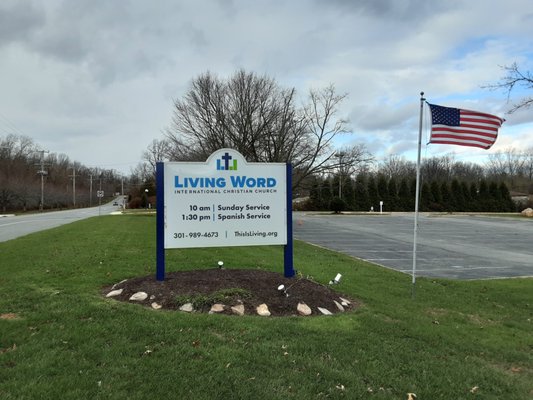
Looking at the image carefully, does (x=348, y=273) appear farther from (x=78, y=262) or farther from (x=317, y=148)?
(x=317, y=148)

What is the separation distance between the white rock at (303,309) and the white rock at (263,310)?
1.49 ft

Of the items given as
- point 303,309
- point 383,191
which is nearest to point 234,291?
point 303,309

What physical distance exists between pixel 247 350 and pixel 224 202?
3146mm

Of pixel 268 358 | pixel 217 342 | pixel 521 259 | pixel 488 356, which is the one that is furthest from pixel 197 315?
pixel 521 259

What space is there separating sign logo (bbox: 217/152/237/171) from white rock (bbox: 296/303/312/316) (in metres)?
2.40

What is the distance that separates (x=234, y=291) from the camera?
20.5 feet

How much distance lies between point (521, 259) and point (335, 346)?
14.6 metres

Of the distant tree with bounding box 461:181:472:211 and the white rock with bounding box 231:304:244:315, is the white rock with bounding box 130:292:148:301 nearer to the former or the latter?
the white rock with bounding box 231:304:244:315

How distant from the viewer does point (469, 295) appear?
9.16 metres

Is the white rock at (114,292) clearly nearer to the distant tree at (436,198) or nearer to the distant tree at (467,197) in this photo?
the distant tree at (436,198)

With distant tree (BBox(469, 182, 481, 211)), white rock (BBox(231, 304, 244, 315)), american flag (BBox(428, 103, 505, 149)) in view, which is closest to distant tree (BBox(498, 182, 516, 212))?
distant tree (BBox(469, 182, 481, 211))

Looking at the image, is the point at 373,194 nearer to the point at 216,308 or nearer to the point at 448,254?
the point at 448,254

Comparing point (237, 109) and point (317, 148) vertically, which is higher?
point (237, 109)

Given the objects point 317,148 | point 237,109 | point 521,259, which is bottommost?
point 521,259
